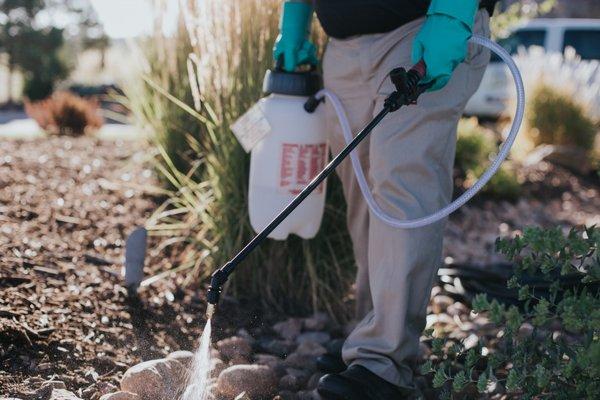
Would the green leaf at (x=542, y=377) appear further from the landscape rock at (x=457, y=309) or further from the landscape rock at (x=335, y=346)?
the landscape rock at (x=457, y=309)

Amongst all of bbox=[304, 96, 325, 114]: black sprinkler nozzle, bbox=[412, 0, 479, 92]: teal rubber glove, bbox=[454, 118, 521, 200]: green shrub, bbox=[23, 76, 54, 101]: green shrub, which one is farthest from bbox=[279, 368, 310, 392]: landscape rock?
bbox=[23, 76, 54, 101]: green shrub

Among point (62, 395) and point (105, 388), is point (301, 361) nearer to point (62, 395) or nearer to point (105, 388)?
point (105, 388)

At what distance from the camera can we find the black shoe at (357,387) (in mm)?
2236

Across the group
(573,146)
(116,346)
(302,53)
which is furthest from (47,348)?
(573,146)

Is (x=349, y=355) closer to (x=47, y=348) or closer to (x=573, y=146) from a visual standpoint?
(x=47, y=348)

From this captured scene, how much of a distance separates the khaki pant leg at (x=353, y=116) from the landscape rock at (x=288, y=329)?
11.0 inches

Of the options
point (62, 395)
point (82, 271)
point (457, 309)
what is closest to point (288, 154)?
point (82, 271)

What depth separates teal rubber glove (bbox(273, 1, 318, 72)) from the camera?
2717 mm

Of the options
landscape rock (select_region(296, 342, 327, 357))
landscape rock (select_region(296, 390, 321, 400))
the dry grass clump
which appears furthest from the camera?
A: the dry grass clump

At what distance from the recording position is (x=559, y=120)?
801cm

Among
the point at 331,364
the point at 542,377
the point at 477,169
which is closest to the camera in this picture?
the point at 542,377

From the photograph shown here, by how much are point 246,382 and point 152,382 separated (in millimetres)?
293

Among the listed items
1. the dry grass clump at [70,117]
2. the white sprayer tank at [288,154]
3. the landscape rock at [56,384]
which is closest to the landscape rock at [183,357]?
the landscape rock at [56,384]

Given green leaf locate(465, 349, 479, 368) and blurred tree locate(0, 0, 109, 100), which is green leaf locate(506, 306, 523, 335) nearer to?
green leaf locate(465, 349, 479, 368)
